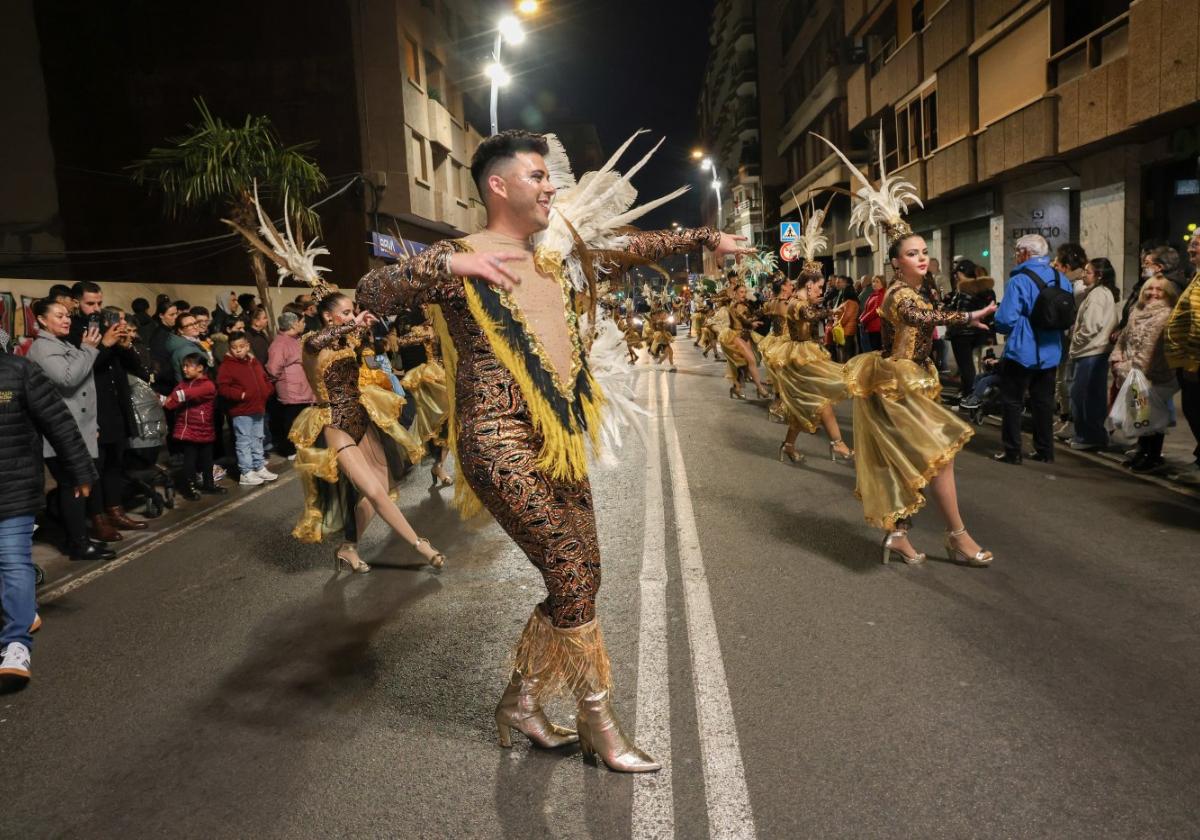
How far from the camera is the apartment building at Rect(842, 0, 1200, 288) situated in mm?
12555

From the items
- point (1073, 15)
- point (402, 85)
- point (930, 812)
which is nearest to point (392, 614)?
point (930, 812)

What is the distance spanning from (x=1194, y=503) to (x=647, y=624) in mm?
4869

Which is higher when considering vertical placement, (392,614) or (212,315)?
(212,315)

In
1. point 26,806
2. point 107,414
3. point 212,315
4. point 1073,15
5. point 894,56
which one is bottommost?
point 26,806

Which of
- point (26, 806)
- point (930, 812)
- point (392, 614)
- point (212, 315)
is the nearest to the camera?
point (930, 812)

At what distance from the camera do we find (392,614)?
16.6 ft

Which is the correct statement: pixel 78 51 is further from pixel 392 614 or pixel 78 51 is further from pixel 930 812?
pixel 930 812

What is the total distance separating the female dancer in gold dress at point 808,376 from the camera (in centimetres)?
909

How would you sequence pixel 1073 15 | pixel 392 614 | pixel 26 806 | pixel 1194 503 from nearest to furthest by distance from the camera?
pixel 26 806, pixel 392 614, pixel 1194 503, pixel 1073 15

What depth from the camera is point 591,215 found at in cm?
350

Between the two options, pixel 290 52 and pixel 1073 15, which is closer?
pixel 1073 15

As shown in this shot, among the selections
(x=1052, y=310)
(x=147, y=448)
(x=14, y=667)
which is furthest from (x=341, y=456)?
(x=1052, y=310)

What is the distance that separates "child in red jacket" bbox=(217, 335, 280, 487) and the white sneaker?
551 cm

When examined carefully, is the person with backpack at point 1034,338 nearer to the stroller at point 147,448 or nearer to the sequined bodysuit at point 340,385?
the sequined bodysuit at point 340,385
